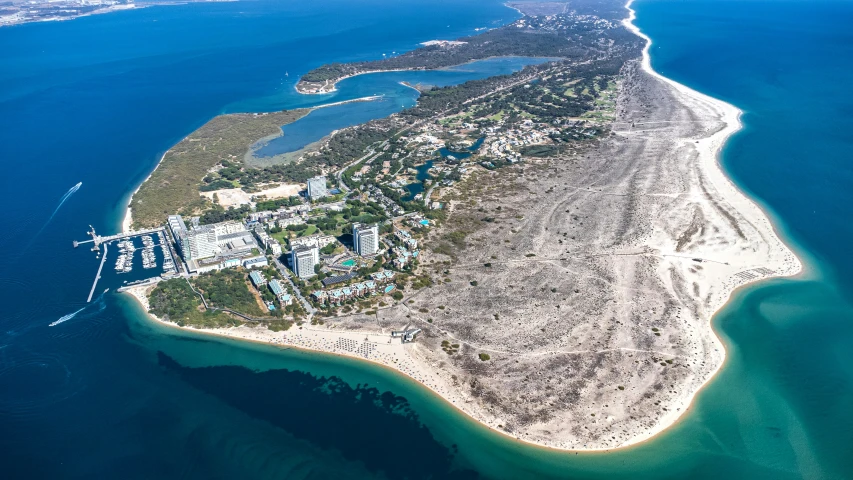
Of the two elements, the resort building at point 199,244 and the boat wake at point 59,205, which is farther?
the boat wake at point 59,205

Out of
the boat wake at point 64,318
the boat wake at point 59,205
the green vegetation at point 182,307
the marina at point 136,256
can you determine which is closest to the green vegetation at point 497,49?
the boat wake at point 59,205

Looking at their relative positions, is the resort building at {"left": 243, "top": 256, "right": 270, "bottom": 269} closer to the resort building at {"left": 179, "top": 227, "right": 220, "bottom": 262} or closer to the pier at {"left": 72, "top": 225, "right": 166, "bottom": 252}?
the resort building at {"left": 179, "top": 227, "right": 220, "bottom": 262}

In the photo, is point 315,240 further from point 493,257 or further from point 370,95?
point 370,95

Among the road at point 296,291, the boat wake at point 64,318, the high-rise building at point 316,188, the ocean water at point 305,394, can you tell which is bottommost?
the ocean water at point 305,394

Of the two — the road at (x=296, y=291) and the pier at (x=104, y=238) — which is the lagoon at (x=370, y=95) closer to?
the pier at (x=104, y=238)

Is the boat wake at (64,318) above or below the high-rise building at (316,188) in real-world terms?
below

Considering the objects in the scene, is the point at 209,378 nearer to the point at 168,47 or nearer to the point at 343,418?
the point at 343,418

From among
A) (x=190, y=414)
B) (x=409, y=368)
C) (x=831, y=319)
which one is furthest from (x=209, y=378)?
(x=831, y=319)
